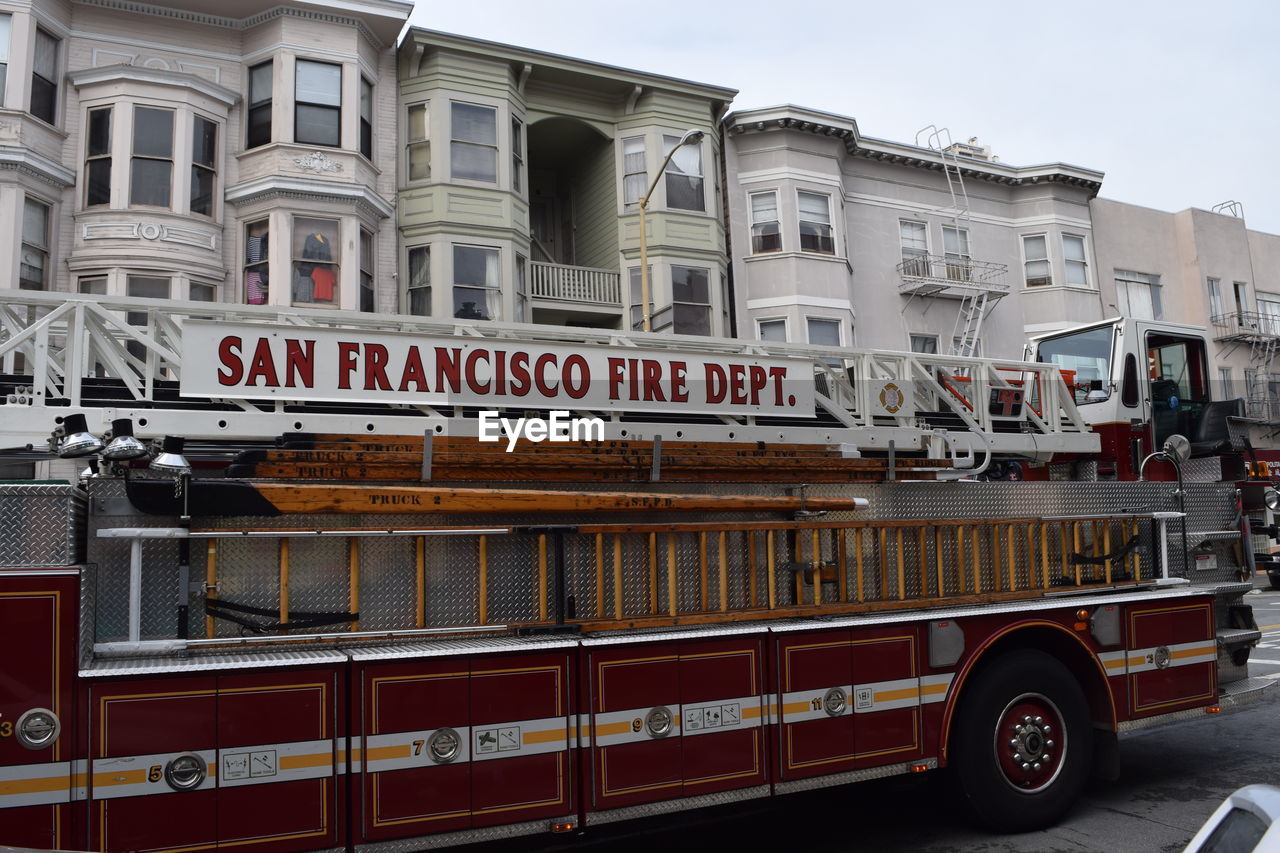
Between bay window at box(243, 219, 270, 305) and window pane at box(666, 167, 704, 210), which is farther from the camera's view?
window pane at box(666, 167, 704, 210)

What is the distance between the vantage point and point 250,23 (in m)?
18.5

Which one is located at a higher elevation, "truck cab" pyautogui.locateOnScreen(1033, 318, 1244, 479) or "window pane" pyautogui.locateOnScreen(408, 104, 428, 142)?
"window pane" pyautogui.locateOnScreen(408, 104, 428, 142)

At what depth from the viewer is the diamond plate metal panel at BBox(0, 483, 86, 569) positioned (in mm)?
3984

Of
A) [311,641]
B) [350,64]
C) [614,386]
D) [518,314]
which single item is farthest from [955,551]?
[350,64]

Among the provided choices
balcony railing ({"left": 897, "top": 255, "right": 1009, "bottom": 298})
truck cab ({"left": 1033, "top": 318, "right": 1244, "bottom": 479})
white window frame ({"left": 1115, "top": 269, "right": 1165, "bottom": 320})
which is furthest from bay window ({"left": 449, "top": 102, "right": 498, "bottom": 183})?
white window frame ({"left": 1115, "top": 269, "right": 1165, "bottom": 320})

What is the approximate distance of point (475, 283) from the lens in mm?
19344

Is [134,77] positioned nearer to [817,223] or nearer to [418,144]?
[418,144]

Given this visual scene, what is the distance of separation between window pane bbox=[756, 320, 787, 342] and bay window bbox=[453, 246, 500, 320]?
642 cm

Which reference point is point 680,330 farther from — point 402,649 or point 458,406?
point 402,649

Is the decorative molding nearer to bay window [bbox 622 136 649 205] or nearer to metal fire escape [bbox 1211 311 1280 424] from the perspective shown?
bay window [bbox 622 136 649 205]

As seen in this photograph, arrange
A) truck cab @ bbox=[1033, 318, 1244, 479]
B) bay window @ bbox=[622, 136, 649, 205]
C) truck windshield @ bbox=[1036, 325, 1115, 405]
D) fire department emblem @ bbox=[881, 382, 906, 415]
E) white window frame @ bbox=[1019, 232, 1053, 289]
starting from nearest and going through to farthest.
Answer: fire department emblem @ bbox=[881, 382, 906, 415] → truck cab @ bbox=[1033, 318, 1244, 479] → truck windshield @ bbox=[1036, 325, 1115, 405] → bay window @ bbox=[622, 136, 649, 205] → white window frame @ bbox=[1019, 232, 1053, 289]

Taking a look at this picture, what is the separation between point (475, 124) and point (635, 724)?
16971 mm

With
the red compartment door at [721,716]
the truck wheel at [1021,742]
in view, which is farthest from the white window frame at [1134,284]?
the red compartment door at [721,716]

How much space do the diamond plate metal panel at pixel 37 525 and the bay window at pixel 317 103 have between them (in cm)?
1544
